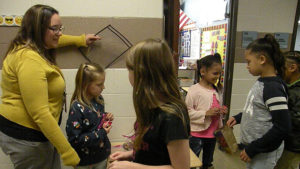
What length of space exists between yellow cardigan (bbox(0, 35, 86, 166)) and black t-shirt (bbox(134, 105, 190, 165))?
1.68 feet

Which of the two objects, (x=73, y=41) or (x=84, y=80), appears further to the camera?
(x=73, y=41)

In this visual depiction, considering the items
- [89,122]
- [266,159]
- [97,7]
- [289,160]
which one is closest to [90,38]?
[97,7]

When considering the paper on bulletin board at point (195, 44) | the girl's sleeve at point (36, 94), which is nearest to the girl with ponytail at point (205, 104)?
the girl's sleeve at point (36, 94)

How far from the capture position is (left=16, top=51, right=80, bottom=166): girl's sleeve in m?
1.02

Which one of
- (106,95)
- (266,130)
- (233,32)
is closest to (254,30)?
(233,32)

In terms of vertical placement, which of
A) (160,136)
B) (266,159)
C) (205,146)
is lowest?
(205,146)

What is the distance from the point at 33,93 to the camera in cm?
102

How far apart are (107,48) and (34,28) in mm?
691

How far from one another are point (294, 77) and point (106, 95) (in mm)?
1447

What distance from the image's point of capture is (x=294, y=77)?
1.48m

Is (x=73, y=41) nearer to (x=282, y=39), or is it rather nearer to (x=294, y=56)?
(x=294, y=56)

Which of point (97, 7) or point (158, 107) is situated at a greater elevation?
point (97, 7)

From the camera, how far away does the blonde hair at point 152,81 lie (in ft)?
2.52

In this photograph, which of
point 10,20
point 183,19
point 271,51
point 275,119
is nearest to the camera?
point 275,119
